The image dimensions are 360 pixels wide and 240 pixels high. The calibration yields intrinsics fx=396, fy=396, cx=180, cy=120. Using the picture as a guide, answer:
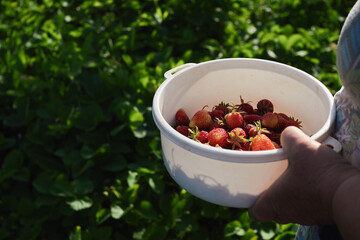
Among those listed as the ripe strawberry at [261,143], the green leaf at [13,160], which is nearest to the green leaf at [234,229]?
the ripe strawberry at [261,143]

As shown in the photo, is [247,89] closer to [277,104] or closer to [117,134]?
[277,104]

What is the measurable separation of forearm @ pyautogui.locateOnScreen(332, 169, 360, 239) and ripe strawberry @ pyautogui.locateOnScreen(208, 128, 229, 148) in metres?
0.36

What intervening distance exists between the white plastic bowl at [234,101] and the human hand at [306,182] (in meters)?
0.04

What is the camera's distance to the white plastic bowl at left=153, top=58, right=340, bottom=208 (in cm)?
86

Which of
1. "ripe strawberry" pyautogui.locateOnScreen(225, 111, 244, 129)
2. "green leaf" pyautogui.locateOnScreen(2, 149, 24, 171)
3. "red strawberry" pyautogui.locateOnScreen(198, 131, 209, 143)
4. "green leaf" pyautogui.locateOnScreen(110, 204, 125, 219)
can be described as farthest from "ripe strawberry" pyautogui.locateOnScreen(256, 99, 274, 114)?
"green leaf" pyautogui.locateOnScreen(2, 149, 24, 171)

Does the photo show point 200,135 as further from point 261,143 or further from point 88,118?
point 88,118

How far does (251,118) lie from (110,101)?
78cm

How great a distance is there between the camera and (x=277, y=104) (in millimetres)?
1222

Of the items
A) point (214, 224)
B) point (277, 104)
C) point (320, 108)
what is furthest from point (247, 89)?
point (214, 224)

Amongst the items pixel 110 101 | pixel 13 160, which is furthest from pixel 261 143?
pixel 13 160

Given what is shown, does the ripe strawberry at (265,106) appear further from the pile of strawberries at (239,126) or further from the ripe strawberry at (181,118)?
the ripe strawberry at (181,118)

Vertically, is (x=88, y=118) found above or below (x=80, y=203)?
above

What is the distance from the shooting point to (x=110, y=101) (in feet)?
5.65

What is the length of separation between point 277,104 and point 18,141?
1.14 m
